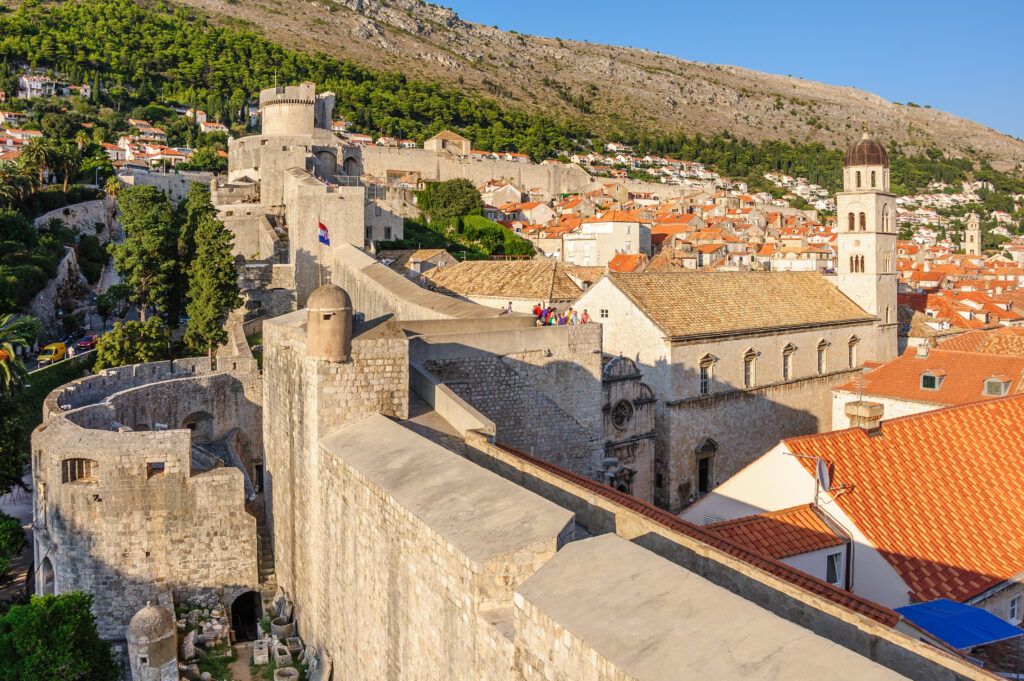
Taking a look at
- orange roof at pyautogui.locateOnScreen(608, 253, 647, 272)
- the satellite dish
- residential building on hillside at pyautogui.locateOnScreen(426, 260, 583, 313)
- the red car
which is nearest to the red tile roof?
the satellite dish

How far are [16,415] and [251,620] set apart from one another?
13096 mm

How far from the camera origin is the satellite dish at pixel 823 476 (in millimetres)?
11508

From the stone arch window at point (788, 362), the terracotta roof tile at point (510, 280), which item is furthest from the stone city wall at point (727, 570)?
the stone arch window at point (788, 362)

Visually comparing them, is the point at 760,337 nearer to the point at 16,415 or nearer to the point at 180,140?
the point at 16,415

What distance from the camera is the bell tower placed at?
29.1 m

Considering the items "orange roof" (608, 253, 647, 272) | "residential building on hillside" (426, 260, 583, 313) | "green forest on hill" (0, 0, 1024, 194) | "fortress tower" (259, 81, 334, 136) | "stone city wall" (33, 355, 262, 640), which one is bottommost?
"stone city wall" (33, 355, 262, 640)

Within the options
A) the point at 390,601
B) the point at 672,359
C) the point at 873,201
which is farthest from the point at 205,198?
the point at 390,601

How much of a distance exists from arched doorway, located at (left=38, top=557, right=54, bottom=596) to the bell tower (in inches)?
1033

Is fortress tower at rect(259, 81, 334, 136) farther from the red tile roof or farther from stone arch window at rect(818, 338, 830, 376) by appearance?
the red tile roof

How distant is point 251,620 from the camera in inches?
566

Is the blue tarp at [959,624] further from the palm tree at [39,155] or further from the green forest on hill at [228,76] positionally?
the green forest on hill at [228,76]

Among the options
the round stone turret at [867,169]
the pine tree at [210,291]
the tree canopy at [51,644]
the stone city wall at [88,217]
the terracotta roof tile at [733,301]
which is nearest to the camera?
the tree canopy at [51,644]

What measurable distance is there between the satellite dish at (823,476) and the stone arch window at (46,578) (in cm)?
1353

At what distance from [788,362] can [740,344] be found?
288cm
